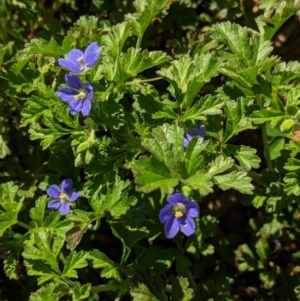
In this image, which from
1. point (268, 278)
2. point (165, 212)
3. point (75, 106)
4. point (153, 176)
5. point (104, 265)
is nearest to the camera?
point (153, 176)

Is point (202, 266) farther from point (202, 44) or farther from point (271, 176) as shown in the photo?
point (202, 44)

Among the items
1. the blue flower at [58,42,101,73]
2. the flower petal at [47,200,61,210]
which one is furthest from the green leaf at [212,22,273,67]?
the flower petal at [47,200,61,210]

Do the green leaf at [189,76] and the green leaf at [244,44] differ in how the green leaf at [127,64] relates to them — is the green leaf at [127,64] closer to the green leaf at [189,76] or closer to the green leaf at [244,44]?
the green leaf at [189,76]

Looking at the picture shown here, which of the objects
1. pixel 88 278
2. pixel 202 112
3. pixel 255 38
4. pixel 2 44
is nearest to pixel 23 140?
pixel 2 44

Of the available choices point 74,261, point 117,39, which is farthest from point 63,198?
point 117,39

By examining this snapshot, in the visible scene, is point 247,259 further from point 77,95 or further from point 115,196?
point 77,95
